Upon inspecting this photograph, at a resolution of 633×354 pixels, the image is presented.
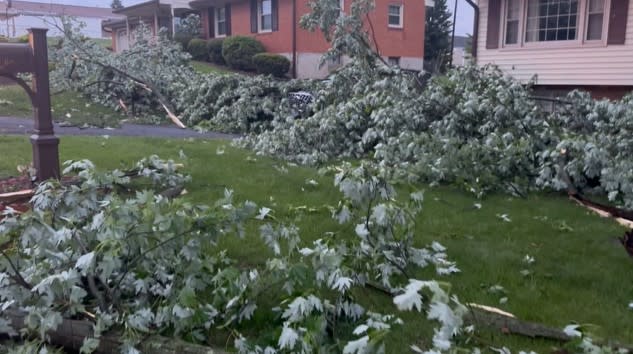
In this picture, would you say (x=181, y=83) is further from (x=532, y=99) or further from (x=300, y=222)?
(x=300, y=222)

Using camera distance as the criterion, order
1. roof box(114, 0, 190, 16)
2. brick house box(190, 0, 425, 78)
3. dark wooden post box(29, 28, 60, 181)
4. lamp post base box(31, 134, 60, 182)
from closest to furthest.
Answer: dark wooden post box(29, 28, 60, 181) → lamp post base box(31, 134, 60, 182) → brick house box(190, 0, 425, 78) → roof box(114, 0, 190, 16)

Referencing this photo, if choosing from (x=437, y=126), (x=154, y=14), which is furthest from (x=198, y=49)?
(x=437, y=126)

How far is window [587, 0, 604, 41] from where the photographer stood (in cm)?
1515

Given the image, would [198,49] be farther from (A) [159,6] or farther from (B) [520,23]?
(B) [520,23]

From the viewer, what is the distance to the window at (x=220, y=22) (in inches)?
1202

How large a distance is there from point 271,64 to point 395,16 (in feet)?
22.1

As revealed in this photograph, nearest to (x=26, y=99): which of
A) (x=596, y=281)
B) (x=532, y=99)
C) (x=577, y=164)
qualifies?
(x=532, y=99)

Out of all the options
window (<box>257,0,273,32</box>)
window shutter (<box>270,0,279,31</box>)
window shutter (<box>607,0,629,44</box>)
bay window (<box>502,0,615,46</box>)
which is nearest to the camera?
window shutter (<box>607,0,629,44</box>)

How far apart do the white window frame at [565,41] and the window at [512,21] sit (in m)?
0.08

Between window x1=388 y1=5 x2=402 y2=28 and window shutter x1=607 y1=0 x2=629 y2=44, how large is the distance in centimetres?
1382

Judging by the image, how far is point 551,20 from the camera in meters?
16.2

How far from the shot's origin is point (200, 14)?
32.4 m

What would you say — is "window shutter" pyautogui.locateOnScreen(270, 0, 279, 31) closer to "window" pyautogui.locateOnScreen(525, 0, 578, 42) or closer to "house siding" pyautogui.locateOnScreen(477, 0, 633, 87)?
"house siding" pyautogui.locateOnScreen(477, 0, 633, 87)

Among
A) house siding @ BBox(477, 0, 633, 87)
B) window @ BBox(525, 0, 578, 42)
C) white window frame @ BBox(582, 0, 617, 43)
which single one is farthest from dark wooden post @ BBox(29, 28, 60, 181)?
window @ BBox(525, 0, 578, 42)
